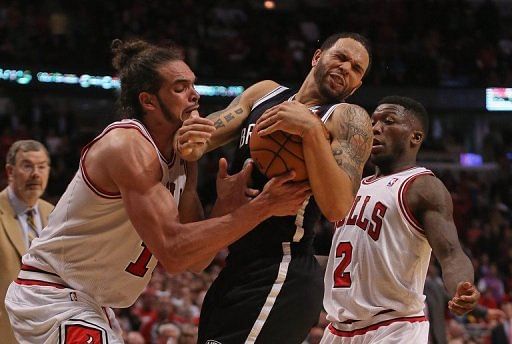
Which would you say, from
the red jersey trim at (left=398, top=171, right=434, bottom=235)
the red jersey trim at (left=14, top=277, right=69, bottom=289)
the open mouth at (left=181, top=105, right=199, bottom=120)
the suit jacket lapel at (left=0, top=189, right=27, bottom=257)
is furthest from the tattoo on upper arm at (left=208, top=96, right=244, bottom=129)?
the suit jacket lapel at (left=0, top=189, right=27, bottom=257)

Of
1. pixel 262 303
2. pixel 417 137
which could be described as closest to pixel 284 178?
pixel 262 303

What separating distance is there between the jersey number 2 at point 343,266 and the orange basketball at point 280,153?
1433 mm

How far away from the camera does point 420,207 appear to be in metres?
4.61

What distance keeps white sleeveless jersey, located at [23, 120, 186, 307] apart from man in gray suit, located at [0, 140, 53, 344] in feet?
6.53

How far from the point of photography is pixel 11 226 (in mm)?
5633

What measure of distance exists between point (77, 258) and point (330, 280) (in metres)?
1.70

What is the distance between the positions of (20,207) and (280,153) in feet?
9.99

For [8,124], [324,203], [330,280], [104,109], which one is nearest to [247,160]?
[324,203]

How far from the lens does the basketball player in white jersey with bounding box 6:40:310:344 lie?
3.33 meters

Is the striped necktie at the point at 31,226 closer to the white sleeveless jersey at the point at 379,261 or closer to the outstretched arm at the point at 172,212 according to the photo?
the white sleeveless jersey at the point at 379,261

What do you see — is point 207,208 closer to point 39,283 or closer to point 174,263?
point 39,283

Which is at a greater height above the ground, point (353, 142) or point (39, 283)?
point (353, 142)

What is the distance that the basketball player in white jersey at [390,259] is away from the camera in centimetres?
446

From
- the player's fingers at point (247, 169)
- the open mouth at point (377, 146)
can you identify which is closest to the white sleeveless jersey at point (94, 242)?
the player's fingers at point (247, 169)
